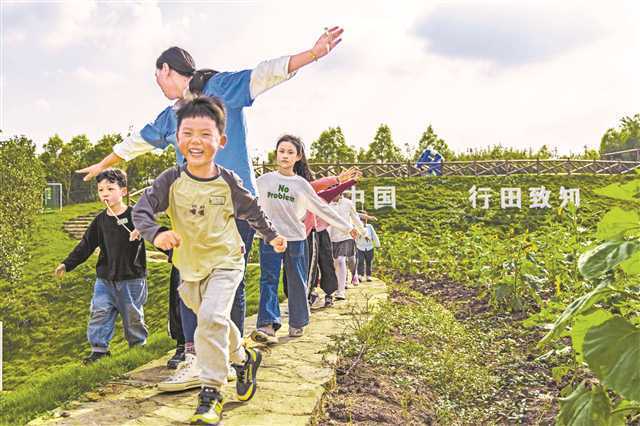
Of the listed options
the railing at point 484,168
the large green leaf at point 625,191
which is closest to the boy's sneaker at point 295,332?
the large green leaf at point 625,191

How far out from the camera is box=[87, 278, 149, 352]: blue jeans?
4.97 meters

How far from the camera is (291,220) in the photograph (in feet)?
16.5

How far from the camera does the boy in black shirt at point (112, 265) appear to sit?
4.93m

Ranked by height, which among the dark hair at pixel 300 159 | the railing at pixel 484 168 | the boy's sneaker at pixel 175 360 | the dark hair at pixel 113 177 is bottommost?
the boy's sneaker at pixel 175 360

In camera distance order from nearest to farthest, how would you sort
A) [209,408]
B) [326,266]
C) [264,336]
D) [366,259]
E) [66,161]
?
[209,408] → [264,336] → [326,266] → [366,259] → [66,161]

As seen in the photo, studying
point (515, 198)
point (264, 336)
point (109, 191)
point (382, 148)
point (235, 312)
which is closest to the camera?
point (235, 312)

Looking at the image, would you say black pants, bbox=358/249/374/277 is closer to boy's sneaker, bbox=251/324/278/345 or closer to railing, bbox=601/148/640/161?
boy's sneaker, bbox=251/324/278/345

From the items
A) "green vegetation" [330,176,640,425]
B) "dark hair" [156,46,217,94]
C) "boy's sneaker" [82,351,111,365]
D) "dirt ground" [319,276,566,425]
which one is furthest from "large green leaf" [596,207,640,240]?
"boy's sneaker" [82,351,111,365]

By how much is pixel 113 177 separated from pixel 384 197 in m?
23.9

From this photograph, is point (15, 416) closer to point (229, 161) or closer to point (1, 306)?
point (229, 161)

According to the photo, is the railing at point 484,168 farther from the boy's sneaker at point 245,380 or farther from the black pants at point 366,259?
the boy's sneaker at point 245,380

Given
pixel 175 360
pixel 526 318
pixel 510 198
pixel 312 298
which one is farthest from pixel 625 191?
pixel 510 198

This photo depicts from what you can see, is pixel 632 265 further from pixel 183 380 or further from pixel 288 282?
pixel 288 282

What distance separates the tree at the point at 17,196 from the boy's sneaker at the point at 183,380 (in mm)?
16599
